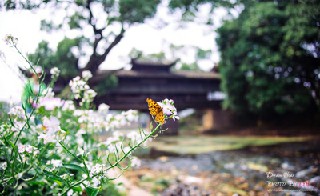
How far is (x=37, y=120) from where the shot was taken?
2.23 m

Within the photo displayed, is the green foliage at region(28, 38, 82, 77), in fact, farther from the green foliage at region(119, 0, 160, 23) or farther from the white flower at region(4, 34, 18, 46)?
the white flower at region(4, 34, 18, 46)

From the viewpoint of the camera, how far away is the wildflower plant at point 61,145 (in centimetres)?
143

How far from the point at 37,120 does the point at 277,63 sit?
1390cm

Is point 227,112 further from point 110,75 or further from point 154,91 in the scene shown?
point 110,75

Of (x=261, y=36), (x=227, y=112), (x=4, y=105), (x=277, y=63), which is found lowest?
(x=227, y=112)

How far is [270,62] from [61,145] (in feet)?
47.7

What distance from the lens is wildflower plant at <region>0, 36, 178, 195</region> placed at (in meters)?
1.43

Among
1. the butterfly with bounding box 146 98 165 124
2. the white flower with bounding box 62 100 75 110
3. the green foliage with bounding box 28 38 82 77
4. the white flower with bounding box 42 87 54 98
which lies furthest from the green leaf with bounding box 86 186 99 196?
the green foliage with bounding box 28 38 82 77

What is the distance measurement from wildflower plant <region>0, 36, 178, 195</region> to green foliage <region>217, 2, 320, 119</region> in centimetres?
1063

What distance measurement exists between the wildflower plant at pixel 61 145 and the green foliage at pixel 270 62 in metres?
10.6

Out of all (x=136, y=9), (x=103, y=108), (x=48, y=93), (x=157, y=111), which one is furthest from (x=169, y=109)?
(x=136, y=9)

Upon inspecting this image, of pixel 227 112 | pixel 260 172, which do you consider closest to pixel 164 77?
pixel 227 112

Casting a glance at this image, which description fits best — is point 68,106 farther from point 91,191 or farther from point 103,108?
point 91,191

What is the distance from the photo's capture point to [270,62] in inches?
566
